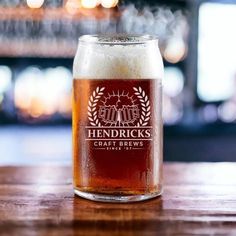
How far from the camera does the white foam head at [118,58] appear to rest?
0.89 metres

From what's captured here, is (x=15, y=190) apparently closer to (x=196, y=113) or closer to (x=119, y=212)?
(x=119, y=212)

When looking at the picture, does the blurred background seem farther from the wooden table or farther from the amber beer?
the amber beer

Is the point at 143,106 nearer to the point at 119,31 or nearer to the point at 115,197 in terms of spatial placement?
the point at 115,197

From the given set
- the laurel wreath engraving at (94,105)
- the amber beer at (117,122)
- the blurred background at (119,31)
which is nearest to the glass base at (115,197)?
the amber beer at (117,122)

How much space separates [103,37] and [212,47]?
3139 millimetres

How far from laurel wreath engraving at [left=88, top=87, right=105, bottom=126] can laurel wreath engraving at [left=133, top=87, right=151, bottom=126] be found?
0.05 meters

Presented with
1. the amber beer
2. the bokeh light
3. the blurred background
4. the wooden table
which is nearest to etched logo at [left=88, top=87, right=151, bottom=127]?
the amber beer

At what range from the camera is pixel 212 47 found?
13.1 feet

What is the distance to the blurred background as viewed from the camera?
3859 mm

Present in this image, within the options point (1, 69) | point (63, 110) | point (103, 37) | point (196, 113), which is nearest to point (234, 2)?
point (196, 113)

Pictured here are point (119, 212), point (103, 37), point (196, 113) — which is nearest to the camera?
point (119, 212)

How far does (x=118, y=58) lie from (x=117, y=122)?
92mm

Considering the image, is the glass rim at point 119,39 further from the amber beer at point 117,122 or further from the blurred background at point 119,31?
the blurred background at point 119,31

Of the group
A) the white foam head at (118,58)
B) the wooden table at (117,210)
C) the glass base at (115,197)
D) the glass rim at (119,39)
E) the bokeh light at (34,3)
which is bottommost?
the wooden table at (117,210)
